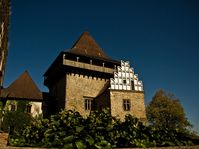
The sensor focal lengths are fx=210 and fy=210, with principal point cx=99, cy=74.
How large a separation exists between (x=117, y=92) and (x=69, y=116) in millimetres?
15268

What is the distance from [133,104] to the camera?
21.9m

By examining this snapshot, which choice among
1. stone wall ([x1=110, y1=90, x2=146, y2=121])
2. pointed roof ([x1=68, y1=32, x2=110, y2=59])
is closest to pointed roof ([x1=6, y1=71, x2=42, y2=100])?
pointed roof ([x1=68, y1=32, x2=110, y2=59])

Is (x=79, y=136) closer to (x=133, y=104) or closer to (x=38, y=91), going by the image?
(x=133, y=104)

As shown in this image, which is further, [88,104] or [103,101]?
[88,104]

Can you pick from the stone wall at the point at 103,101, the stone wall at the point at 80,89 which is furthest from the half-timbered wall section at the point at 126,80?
the stone wall at the point at 80,89

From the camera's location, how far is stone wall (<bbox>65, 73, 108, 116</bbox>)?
22.6 metres

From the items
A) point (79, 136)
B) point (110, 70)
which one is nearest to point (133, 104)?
point (110, 70)

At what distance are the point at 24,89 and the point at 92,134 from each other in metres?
19.6

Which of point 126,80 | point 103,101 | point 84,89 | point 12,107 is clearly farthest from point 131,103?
point 12,107

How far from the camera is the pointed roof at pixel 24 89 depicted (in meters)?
22.7

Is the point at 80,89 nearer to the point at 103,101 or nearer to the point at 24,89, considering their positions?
the point at 103,101

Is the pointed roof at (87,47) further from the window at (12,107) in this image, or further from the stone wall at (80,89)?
the window at (12,107)

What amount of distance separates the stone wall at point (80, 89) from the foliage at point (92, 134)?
619 inches

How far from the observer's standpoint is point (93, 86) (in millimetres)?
24250
